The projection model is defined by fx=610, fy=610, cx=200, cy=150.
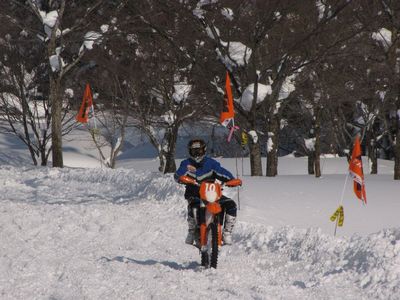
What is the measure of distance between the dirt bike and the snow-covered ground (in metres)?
0.26

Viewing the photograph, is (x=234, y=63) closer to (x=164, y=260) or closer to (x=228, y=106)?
(x=228, y=106)

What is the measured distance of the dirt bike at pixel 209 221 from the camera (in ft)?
24.9

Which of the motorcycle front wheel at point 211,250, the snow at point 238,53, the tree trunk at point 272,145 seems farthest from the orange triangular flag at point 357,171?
the tree trunk at point 272,145

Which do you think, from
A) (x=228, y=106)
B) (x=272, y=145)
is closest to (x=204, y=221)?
(x=228, y=106)

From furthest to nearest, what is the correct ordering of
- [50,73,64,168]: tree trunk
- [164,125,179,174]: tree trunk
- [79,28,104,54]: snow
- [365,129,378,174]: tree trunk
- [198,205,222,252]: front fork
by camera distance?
[365,129,378,174]: tree trunk < [164,125,179,174]: tree trunk < [79,28,104,54]: snow < [50,73,64,168]: tree trunk < [198,205,222,252]: front fork

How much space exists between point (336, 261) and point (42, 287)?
3583 millimetres

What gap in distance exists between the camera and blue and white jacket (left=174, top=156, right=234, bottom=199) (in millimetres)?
7996

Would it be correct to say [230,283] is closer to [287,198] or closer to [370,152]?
[287,198]

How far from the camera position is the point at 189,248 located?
30.6ft

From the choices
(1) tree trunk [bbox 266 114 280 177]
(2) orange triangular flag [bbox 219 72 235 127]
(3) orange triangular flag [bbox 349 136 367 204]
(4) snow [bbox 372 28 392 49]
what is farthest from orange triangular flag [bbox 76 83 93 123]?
(3) orange triangular flag [bbox 349 136 367 204]

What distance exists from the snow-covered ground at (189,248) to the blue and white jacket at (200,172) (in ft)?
3.34

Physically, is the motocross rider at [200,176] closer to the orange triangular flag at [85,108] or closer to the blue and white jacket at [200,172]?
the blue and white jacket at [200,172]

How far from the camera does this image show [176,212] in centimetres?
1239

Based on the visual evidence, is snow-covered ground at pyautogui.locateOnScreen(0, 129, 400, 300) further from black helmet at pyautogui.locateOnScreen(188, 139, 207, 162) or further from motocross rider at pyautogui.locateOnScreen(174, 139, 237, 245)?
black helmet at pyautogui.locateOnScreen(188, 139, 207, 162)
